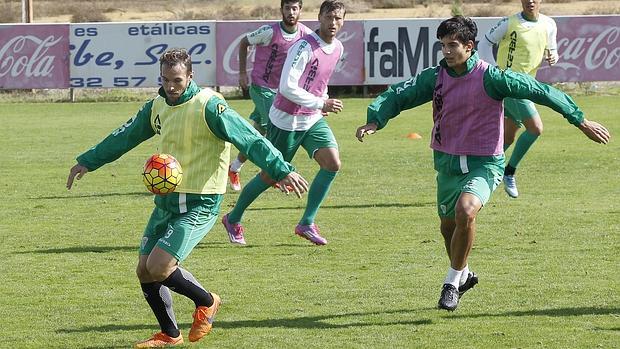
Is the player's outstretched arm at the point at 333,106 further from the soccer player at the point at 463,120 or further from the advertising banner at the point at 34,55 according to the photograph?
the advertising banner at the point at 34,55

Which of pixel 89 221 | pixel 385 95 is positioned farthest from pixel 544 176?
pixel 385 95

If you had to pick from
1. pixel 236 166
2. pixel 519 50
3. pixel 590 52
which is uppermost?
pixel 519 50

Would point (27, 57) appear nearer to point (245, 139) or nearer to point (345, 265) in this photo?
point (345, 265)

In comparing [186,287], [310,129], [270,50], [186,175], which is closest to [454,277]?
[186,287]

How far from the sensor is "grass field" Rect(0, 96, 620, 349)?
7.42 m

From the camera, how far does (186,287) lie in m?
7.09

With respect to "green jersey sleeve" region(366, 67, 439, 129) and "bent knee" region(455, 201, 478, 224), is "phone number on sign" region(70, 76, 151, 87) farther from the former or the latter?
"bent knee" region(455, 201, 478, 224)

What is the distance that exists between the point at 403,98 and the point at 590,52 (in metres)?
19.3

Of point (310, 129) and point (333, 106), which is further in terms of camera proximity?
point (310, 129)

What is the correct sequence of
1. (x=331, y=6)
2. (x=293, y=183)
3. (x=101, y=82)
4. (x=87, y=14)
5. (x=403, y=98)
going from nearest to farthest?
1. (x=293, y=183)
2. (x=403, y=98)
3. (x=331, y=6)
4. (x=101, y=82)
5. (x=87, y=14)

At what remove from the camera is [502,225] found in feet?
37.7

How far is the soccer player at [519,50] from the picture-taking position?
13102mm

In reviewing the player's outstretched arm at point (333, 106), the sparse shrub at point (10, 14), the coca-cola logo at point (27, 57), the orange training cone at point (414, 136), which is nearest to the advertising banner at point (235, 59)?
the coca-cola logo at point (27, 57)

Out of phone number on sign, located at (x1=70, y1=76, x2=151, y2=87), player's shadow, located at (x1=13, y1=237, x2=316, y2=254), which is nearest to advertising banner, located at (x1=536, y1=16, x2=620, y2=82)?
phone number on sign, located at (x1=70, y1=76, x2=151, y2=87)
